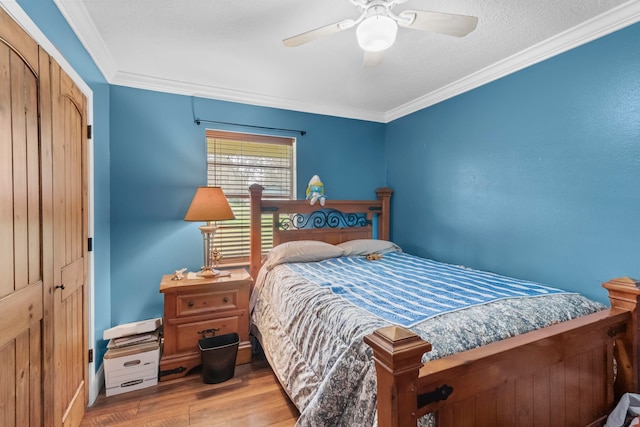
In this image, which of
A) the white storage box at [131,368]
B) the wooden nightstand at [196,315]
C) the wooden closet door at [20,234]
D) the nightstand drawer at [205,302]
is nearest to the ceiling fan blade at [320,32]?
the wooden closet door at [20,234]

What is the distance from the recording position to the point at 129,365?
2.19 metres

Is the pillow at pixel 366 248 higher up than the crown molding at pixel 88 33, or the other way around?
the crown molding at pixel 88 33

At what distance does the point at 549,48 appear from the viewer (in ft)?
7.07

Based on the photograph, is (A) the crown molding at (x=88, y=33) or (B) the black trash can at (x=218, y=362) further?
(B) the black trash can at (x=218, y=362)

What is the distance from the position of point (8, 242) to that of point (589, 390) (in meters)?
2.41

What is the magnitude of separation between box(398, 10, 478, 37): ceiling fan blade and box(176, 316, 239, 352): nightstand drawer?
2433 millimetres

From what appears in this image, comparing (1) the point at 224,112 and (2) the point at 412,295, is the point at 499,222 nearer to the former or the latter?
(2) the point at 412,295

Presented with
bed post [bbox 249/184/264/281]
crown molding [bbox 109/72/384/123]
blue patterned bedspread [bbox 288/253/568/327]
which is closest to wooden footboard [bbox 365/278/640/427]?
blue patterned bedspread [bbox 288/253/568/327]

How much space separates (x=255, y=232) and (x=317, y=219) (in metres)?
0.79

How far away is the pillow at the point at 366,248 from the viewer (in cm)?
311

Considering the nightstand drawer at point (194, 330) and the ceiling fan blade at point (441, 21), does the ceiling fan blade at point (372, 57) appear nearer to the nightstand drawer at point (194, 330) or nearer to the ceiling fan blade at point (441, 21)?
the ceiling fan blade at point (441, 21)

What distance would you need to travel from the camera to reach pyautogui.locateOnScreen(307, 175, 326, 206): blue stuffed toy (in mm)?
3248

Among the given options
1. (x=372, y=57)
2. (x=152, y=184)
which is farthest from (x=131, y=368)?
(x=372, y=57)

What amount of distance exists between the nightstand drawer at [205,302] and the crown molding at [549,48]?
2.77 meters
